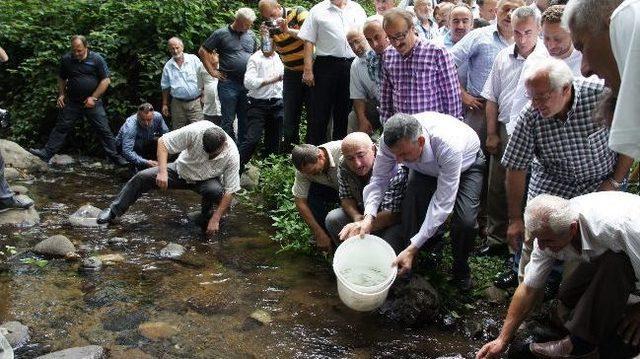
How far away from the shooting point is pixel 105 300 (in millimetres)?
5070

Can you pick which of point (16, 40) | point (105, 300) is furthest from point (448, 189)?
point (16, 40)

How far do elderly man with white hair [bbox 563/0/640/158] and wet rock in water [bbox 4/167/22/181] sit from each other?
8880 mm

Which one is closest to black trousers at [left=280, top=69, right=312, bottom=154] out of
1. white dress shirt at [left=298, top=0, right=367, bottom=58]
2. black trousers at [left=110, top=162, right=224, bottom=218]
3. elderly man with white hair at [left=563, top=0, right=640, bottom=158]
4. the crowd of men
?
the crowd of men

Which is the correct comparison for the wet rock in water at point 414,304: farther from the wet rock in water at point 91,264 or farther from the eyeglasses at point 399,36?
the wet rock in water at point 91,264

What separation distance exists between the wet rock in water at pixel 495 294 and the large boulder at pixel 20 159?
743 centimetres

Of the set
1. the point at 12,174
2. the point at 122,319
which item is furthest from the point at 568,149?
the point at 12,174

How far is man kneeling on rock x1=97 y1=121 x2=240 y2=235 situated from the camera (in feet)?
22.2

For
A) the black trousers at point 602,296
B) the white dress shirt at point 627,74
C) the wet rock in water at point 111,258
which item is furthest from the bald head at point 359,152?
the white dress shirt at point 627,74

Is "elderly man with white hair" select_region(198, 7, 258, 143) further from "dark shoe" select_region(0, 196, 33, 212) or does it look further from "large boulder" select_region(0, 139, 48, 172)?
"large boulder" select_region(0, 139, 48, 172)

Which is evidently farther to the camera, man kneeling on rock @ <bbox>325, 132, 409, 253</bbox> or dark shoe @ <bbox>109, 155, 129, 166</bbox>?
dark shoe @ <bbox>109, 155, 129, 166</bbox>

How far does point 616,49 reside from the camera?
5.18 feet

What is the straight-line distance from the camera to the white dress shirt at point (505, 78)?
5.10 m

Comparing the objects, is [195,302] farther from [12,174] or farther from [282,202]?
[12,174]

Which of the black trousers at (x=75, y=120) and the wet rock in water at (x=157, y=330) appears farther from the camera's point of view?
the black trousers at (x=75, y=120)
